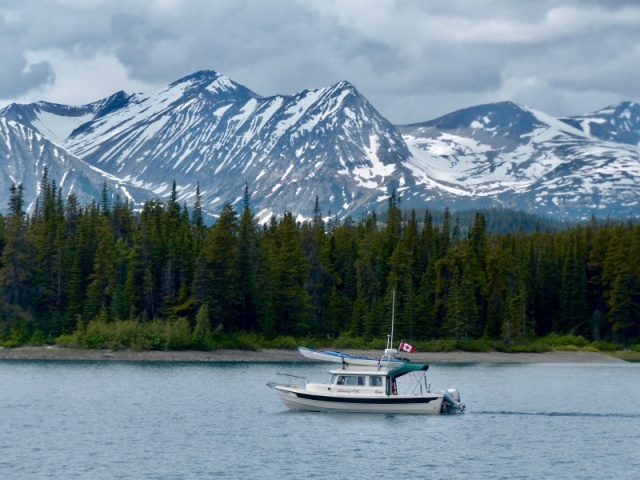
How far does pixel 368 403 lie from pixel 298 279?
6473 cm

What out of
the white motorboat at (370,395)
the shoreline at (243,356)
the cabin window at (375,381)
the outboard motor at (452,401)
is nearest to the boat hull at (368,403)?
the white motorboat at (370,395)

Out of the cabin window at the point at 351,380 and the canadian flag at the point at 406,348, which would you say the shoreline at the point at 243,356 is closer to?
the cabin window at the point at 351,380

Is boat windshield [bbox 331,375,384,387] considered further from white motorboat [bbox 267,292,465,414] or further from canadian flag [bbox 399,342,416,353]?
canadian flag [bbox 399,342,416,353]

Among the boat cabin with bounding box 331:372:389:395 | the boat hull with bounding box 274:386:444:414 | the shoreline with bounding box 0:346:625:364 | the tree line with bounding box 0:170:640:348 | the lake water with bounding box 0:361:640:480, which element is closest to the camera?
the lake water with bounding box 0:361:640:480

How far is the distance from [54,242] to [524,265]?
198 feet

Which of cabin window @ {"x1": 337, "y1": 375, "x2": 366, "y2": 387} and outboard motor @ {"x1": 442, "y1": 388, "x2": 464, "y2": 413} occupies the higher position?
cabin window @ {"x1": 337, "y1": 375, "x2": 366, "y2": 387}

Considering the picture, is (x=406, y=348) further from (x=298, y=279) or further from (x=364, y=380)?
(x=298, y=279)

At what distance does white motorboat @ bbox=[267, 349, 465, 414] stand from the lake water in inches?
27.9

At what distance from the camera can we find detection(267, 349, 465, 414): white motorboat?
70500mm

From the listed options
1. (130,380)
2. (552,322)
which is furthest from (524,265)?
(130,380)

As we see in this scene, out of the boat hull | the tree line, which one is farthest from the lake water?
the tree line

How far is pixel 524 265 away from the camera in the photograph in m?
148

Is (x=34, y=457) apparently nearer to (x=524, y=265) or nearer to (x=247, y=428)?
(x=247, y=428)

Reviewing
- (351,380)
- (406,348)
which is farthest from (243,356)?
(406,348)
